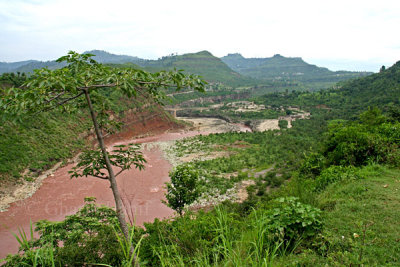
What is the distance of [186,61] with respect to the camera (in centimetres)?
12862

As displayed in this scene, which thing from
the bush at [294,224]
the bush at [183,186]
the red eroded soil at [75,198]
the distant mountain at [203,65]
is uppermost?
the distant mountain at [203,65]

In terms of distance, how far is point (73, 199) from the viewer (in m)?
15.3

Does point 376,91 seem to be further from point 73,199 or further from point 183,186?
point 73,199

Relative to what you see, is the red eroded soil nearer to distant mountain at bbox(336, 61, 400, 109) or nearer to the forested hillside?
the forested hillside

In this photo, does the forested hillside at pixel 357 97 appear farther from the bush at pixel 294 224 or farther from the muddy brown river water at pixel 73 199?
the bush at pixel 294 224

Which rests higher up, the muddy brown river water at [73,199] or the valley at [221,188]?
the valley at [221,188]

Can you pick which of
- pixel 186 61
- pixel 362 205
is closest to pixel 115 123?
pixel 362 205

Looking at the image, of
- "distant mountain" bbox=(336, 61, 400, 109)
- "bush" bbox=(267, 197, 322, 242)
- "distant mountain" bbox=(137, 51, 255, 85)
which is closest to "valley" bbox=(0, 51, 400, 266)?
"bush" bbox=(267, 197, 322, 242)

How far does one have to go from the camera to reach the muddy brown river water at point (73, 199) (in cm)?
1227

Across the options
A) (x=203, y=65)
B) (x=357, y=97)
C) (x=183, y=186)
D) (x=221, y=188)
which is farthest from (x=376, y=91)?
(x=203, y=65)

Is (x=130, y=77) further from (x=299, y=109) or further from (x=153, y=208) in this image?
(x=299, y=109)

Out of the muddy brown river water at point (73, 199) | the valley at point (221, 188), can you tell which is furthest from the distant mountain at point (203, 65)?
the muddy brown river water at point (73, 199)

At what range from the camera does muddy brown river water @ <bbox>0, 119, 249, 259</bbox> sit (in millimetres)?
12270

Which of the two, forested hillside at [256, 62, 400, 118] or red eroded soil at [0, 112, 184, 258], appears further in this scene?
forested hillside at [256, 62, 400, 118]
